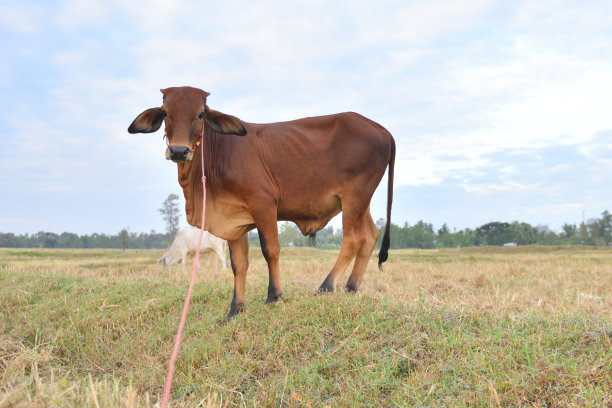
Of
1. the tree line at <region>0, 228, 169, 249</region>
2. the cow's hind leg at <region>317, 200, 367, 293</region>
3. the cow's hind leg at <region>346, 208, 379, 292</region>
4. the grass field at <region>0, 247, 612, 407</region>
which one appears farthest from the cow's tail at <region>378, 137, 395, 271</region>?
the tree line at <region>0, 228, 169, 249</region>

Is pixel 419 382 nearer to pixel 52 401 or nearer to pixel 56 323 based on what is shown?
pixel 52 401

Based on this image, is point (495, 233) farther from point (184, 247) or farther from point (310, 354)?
point (310, 354)

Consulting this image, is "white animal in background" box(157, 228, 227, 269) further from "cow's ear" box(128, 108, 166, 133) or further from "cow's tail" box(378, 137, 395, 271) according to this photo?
"cow's ear" box(128, 108, 166, 133)

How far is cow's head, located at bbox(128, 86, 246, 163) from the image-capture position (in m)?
4.55

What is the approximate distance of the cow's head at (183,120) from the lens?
14.9 ft

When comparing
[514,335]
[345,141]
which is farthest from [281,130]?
[514,335]

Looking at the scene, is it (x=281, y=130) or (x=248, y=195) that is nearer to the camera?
(x=248, y=195)

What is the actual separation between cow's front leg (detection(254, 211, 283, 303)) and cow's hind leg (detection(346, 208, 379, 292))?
1025 millimetres

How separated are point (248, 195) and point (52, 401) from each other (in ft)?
10.7

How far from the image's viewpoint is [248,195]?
538cm

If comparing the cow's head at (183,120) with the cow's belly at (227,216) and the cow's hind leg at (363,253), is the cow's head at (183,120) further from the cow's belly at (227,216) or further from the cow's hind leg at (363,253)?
the cow's hind leg at (363,253)

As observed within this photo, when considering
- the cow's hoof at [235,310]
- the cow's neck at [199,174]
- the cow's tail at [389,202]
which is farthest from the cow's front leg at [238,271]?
the cow's tail at [389,202]

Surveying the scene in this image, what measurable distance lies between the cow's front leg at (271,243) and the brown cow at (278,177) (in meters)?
0.01

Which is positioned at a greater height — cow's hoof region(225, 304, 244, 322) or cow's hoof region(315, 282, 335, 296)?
cow's hoof region(315, 282, 335, 296)
